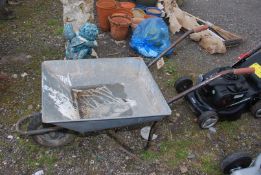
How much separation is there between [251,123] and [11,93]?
343cm

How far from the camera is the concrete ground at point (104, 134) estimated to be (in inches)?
141

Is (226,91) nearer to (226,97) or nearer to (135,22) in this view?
(226,97)

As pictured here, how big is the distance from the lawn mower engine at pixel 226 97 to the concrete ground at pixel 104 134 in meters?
0.24

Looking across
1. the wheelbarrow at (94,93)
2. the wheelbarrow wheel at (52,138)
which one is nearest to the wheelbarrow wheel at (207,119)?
the wheelbarrow at (94,93)

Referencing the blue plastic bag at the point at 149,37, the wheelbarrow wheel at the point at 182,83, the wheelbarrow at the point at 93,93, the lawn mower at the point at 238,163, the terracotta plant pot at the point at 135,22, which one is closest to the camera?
the lawn mower at the point at 238,163

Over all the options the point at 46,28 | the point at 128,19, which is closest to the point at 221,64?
the point at 128,19

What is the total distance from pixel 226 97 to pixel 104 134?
1.60 metres

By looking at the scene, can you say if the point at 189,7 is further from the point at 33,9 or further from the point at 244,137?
the point at 244,137

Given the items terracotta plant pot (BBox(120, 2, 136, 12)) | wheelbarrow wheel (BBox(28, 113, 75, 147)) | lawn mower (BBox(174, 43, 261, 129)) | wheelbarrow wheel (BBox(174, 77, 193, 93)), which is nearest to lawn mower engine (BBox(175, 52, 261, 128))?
lawn mower (BBox(174, 43, 261, 129))

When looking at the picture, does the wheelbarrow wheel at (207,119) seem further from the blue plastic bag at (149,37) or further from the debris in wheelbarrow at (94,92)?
the blue plastic bag at (149,37)

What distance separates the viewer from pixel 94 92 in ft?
13.0

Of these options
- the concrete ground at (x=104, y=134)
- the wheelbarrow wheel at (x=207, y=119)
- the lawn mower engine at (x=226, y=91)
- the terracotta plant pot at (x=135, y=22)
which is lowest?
the concrete ground at (x=104, y=134)

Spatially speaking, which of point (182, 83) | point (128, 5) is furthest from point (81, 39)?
point (128, 5)

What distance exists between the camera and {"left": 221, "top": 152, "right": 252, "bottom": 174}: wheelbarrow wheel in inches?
134
